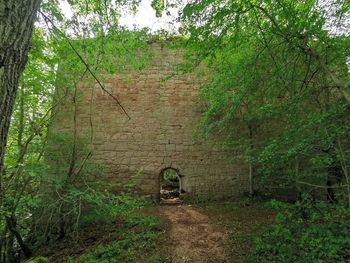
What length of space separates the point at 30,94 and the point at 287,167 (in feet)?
18.0

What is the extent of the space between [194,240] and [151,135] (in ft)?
11.9

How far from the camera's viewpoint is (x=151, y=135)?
707 centimetres

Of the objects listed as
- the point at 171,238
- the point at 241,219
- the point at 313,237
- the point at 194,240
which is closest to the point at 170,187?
the point at 241,219

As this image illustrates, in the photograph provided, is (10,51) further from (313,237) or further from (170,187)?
(170,187)

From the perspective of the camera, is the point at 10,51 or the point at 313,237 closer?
the point at 10,51

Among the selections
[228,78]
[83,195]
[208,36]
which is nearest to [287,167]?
[228,78]

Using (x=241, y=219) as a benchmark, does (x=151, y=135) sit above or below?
above

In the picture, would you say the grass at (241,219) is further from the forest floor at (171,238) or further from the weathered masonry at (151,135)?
the weathered masonry at (151,135)

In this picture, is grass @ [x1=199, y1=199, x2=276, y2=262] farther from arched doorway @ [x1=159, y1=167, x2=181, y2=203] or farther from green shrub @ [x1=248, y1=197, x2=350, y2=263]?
arched doorway @ [x1=159, y1=167, x2=181, y2=203]

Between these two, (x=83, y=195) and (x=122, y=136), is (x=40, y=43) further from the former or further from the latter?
(x=122, y=136)

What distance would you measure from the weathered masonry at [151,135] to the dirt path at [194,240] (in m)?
1.58

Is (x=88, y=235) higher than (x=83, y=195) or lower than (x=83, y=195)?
lower

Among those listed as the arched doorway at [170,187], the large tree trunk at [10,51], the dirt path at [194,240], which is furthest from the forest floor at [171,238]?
the large tree trunk at [10,51]

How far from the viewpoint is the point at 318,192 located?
612 centimetres
